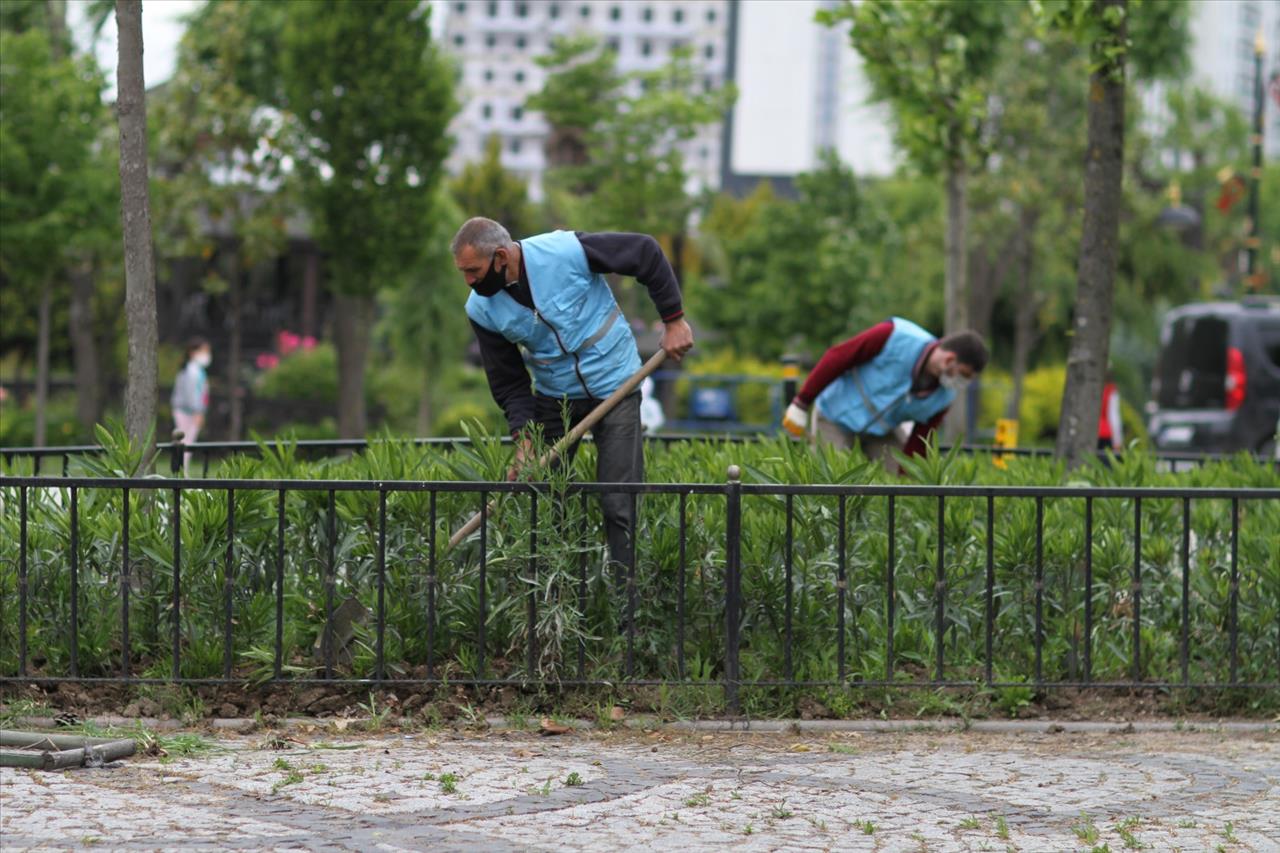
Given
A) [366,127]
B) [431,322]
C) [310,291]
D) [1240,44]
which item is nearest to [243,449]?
[366,127]

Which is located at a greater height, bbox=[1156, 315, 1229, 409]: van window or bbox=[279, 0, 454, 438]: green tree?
bbox=[279, 0, 454, 438]: green tree

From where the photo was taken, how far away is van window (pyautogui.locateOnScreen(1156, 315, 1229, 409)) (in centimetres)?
2223

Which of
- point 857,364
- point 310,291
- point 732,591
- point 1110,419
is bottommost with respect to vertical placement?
point 732,591

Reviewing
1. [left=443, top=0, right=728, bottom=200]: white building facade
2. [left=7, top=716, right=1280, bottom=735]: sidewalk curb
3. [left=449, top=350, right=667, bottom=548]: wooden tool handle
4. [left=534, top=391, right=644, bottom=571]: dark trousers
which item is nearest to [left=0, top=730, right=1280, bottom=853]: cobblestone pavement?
[left=7, top=716, right=1280, bottom=735]: sidewalk curb

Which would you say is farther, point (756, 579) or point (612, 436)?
point (612, 436)

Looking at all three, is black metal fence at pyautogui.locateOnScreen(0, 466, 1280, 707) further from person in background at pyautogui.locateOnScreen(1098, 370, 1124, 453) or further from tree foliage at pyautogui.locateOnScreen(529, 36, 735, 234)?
tree foliage at pyautogui.locateOnScreen(529, 36, 735, 234)

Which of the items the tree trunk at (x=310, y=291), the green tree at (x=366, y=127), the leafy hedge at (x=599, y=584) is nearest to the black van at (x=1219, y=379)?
the green tree at (x=366, y=127)

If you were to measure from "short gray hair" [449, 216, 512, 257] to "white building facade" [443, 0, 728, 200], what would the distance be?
126m

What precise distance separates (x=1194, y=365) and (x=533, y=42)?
388ft

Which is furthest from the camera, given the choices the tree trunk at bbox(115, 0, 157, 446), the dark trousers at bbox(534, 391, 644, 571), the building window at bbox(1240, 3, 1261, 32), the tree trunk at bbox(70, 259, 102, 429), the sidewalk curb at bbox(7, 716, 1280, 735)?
the building window at bbox(1240, 3, 1261, 32)

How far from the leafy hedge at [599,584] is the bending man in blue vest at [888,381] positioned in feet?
5.58

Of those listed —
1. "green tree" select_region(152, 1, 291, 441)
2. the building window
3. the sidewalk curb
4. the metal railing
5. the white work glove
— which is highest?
the building window

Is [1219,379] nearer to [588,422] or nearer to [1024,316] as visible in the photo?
[1024,316]

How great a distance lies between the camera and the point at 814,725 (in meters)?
6.79
